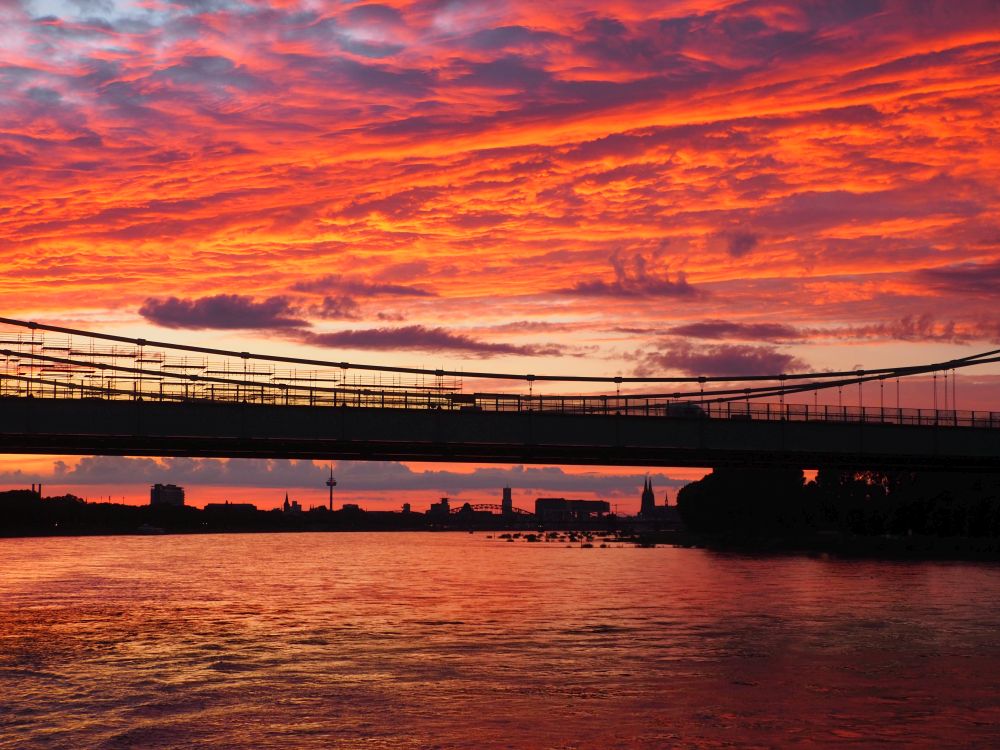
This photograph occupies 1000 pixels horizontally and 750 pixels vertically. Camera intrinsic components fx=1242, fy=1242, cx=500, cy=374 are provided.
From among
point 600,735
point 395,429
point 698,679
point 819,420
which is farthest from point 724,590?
point 600,735

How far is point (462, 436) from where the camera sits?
70938 millimetres

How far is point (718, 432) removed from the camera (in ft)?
247

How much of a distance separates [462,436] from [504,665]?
74.9 feet

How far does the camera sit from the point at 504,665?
4972 cm

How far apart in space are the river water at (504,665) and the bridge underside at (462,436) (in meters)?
9.46

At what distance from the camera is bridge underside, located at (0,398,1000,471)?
6588 cm

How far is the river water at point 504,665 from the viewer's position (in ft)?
116

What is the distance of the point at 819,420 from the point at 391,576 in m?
54.8

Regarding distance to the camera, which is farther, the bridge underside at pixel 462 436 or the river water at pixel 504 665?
the bridge underside at pixel 462 436

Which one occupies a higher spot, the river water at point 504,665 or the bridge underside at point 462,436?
the bridge underside at point 462,436

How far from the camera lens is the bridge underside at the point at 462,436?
216ft

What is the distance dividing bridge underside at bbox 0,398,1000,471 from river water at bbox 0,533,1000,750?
31.0 feet

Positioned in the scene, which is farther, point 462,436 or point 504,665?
point 462,436

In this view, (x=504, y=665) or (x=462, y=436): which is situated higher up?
(x=462, y=436)
